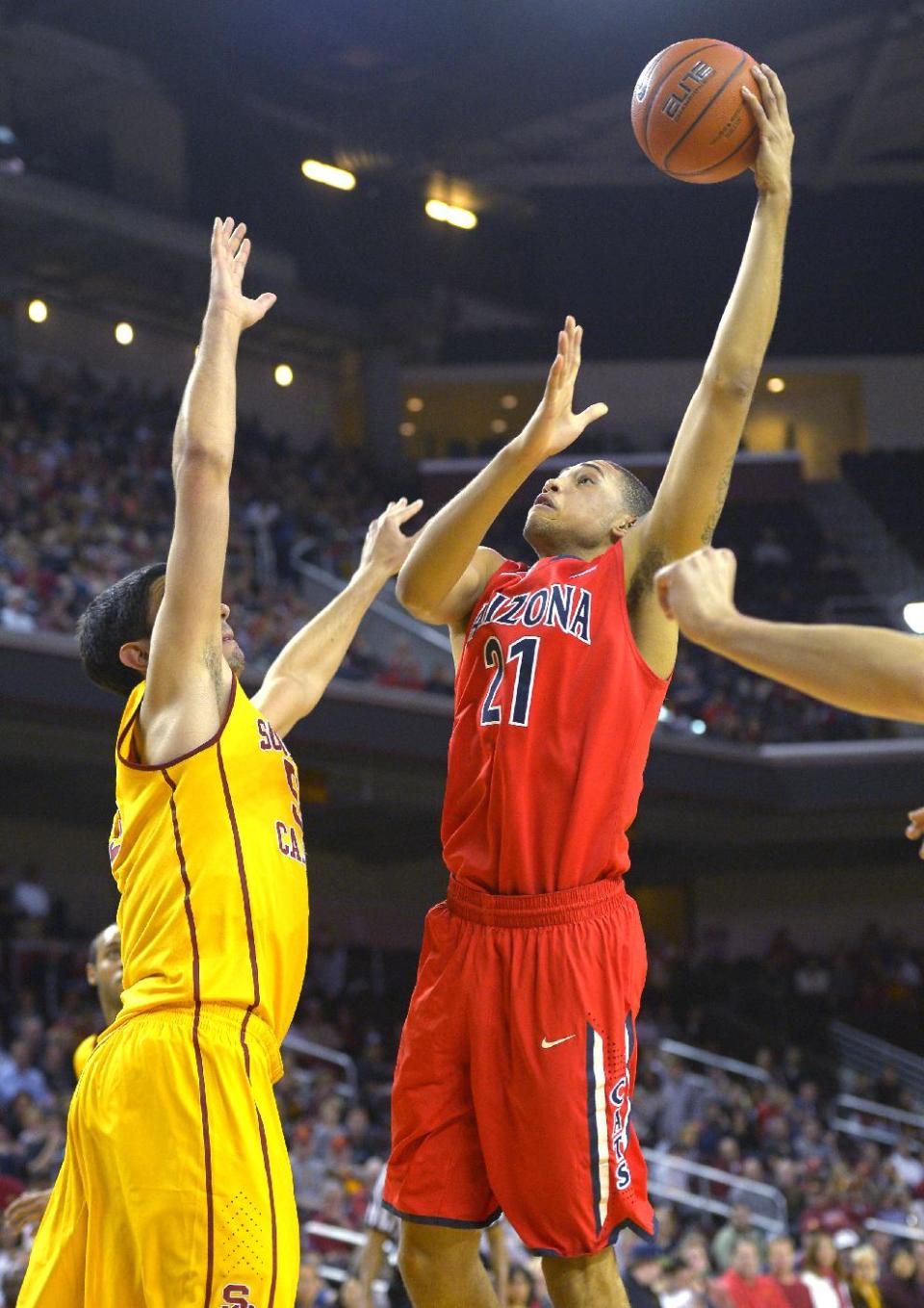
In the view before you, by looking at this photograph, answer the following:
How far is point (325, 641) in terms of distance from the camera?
455 cm

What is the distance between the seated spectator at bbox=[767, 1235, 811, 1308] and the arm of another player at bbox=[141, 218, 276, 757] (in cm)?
872

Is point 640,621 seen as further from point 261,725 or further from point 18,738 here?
point 18,738

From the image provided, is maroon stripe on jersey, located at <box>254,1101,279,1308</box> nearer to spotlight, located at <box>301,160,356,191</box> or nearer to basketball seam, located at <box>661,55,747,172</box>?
basketball seam, located at <box>661,55,747,172</box>

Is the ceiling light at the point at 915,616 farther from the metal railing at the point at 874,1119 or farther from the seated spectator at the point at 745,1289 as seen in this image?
the seated spectator at the point at 745,1289

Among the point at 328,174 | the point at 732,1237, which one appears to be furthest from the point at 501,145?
the point at 732,1237

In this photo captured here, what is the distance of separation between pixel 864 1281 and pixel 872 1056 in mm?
9574

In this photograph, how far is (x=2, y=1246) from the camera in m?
9.13

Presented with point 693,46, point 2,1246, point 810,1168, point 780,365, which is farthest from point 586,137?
point 693,46

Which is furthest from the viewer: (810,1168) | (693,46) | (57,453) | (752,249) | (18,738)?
(57,453)

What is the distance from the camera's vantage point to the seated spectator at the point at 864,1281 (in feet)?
34.1

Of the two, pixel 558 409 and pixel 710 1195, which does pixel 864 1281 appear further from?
pixel 558 409

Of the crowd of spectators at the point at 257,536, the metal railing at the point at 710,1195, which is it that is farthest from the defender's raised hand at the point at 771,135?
the crowd of spectators at the point at 257,536

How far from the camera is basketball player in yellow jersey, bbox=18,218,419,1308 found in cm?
326

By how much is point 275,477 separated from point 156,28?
640 centimetres
